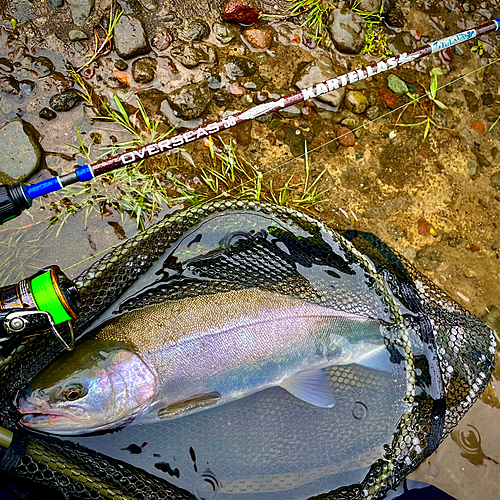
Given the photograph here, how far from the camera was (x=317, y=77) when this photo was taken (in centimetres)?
331

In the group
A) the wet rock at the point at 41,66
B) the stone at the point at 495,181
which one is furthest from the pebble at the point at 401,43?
the wet rock at the point at 41,66

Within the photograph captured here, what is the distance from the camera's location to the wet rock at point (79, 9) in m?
3.10

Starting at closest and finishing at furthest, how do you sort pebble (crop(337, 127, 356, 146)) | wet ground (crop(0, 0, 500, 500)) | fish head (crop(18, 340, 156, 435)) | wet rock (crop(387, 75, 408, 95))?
fish head (crop(18, 340, 156, 435))
wet ground (crop(0, 0, 500, 500))
pebble (crop(337, 127, 356, 146))
wet rock (crop(387, 75, 408, 95))

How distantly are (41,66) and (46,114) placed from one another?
0.34m

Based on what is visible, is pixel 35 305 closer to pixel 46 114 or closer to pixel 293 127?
pixel 46 114

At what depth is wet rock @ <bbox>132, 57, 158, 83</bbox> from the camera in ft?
10.3

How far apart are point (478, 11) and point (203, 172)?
2736 mm

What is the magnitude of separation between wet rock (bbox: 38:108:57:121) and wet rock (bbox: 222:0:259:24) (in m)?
1.45

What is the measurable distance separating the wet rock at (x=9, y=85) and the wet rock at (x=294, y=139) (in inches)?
74.2

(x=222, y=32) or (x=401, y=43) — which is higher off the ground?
(x=222, y=32)

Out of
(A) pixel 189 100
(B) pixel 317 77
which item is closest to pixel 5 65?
(A) pixel 189 100

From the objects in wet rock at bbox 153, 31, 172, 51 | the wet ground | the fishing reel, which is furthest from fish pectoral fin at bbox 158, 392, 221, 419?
wet rock at bbox 153, 31, 172, 51

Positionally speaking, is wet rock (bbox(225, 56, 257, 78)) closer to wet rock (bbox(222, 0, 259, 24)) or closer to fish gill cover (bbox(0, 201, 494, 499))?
wet rock (bbox(222, 0, 259, 24))

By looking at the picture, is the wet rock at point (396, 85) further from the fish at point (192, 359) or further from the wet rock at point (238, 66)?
the fish at point (192, 359)
